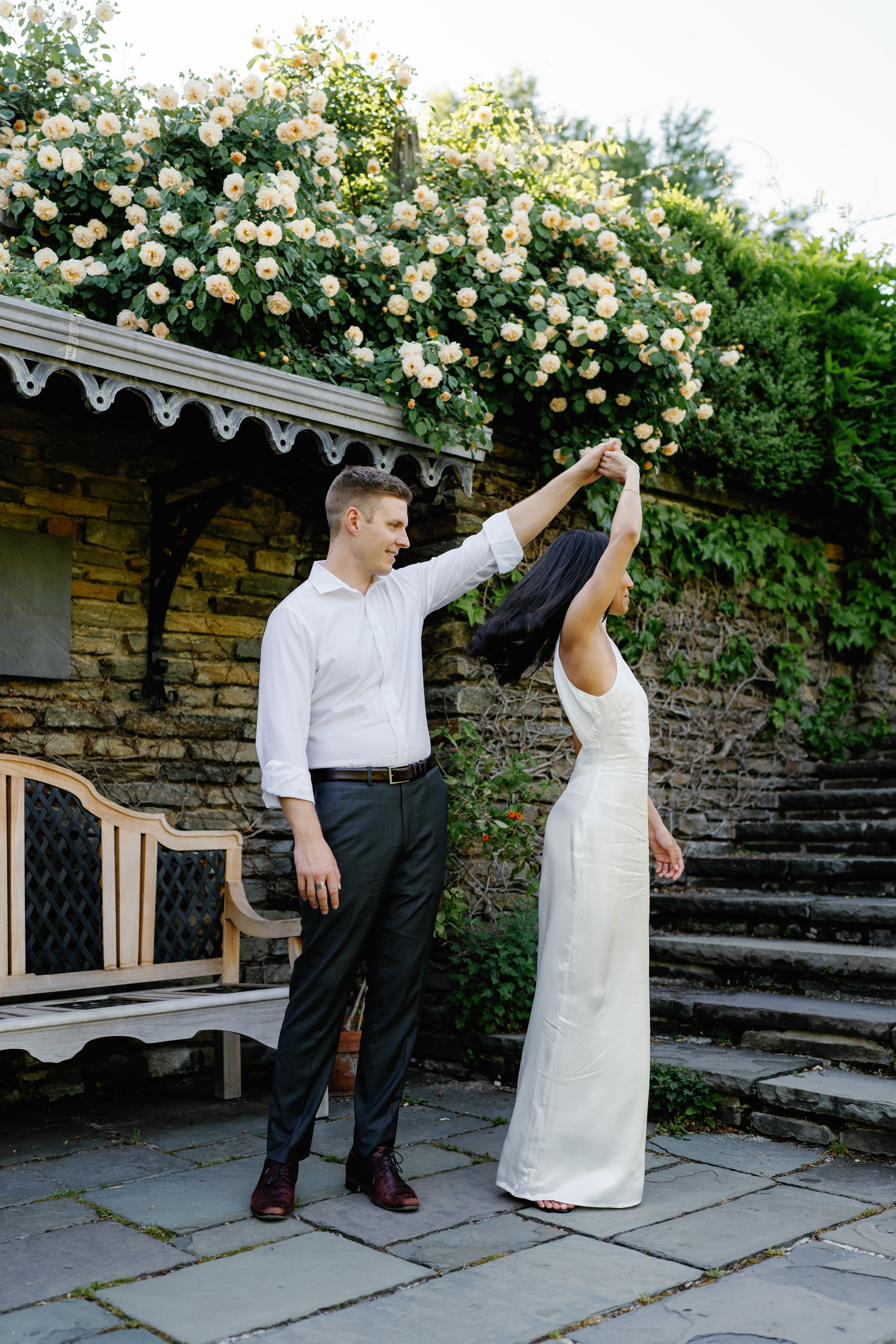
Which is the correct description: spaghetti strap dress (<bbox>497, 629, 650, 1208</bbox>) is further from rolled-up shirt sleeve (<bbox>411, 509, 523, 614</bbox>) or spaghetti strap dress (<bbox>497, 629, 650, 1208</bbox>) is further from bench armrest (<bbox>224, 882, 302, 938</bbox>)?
bench armrest (<bbox>224, 882, 302, 938</bbox>)

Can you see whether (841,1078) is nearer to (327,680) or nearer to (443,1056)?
(443,1056)

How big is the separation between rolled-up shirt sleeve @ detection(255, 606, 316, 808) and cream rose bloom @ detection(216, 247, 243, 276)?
5.92 feet

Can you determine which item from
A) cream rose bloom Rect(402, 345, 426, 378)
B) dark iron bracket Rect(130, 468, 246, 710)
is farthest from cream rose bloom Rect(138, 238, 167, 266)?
cream rose bloom Rect(402, 345, 426, 378)

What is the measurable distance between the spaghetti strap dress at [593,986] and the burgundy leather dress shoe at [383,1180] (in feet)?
0.93

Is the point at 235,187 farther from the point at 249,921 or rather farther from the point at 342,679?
the point at 249,921

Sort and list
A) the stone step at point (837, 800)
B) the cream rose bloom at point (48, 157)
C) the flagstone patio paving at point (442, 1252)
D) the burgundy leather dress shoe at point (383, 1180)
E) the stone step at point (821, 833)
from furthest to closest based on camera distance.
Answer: the stone step at point (837, 800)
the stone step at point (821, 833)
the cream rose bloom at point (48, 157)
the burgundy leather dress shoe at point (383, 1180)
the flagstone patio paving at point (442, 1252)

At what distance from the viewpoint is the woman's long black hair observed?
304cm

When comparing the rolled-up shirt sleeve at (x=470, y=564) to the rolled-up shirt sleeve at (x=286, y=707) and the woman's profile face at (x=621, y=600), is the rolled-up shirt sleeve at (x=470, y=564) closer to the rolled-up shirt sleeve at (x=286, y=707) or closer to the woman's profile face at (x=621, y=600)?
the woman's profile face at (x=621, y=600)

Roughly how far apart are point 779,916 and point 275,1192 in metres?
2.83

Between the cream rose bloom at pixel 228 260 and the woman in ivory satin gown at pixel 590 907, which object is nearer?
the woman in ivory satin gown at pixel 590 907

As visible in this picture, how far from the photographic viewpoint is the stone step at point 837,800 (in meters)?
5.95

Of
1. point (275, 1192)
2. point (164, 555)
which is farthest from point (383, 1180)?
point (164, 555)

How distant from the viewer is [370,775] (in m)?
2.88

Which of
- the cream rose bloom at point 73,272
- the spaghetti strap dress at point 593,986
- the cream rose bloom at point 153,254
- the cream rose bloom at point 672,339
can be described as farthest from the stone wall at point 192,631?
the spaghetti strap dress at point 593,986
